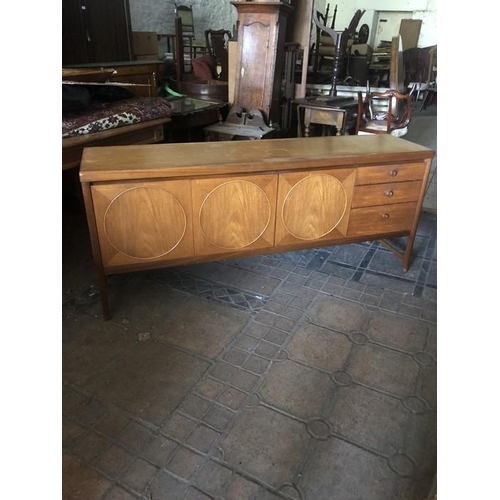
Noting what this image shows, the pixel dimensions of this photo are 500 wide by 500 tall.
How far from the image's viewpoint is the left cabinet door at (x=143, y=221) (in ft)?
5.41

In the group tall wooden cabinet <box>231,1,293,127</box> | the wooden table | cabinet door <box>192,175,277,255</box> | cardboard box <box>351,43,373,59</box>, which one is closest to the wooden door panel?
tall wooden cabinet <box>231,1,293,127</box>

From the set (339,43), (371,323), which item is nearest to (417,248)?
(371,323)

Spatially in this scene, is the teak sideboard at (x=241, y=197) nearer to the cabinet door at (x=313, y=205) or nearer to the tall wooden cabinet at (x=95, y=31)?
the cabinet door at (x=313, y=205)

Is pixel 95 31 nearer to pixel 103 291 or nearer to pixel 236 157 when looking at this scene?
pixel 236 157

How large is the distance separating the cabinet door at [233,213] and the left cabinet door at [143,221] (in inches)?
2.3

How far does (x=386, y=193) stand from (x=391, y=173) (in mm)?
107

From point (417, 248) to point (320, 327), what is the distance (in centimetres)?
110

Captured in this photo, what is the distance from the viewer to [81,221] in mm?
2787

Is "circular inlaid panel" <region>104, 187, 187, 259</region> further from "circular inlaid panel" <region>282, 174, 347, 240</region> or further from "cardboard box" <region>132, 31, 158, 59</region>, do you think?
"cardboard box" <region>132, 31, 158, 59</region>

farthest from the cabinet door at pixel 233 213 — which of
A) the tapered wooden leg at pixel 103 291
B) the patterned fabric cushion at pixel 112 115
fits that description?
the patterned fabric cushion at pixel 112 115

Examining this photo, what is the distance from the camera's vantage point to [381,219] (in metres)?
2.15

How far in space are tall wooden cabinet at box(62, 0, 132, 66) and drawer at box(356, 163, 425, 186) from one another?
384cm
